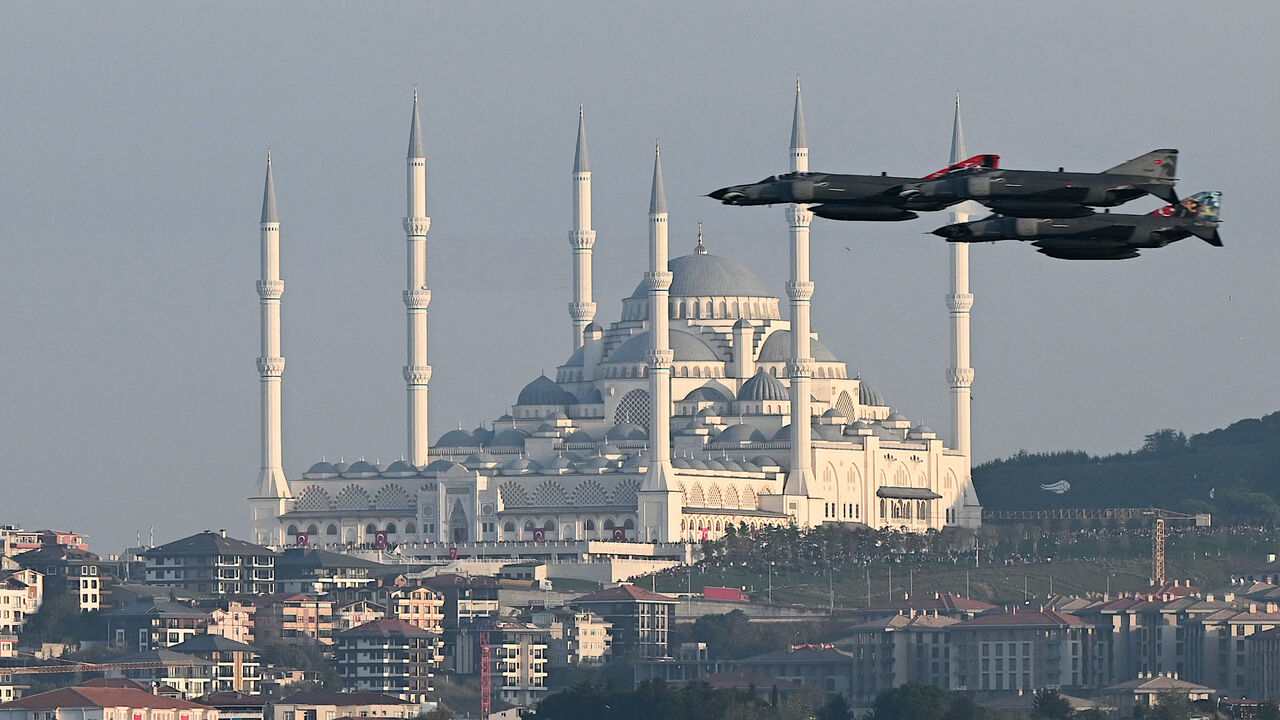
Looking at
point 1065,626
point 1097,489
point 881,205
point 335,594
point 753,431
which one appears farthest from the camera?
point 1097,489

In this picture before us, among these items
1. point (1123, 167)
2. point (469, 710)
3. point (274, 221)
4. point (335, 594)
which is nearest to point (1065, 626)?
point (469, 710)

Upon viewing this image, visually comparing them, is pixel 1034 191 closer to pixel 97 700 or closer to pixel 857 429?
pixel 97 700

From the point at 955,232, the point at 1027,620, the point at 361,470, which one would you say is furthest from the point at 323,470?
the point at 955,232

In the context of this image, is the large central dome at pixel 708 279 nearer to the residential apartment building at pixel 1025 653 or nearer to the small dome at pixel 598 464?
the small dome at pixel 598 464

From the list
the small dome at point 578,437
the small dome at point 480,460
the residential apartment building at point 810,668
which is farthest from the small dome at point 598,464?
the residential apartment building at point 810,668

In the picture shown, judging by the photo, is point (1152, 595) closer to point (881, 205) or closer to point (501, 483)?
point (501, 483)

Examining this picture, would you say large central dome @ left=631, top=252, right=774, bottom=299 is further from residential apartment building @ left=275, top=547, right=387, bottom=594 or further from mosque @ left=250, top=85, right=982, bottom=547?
residential apartment building @ left=275, top=547, right=387, bottom=594
